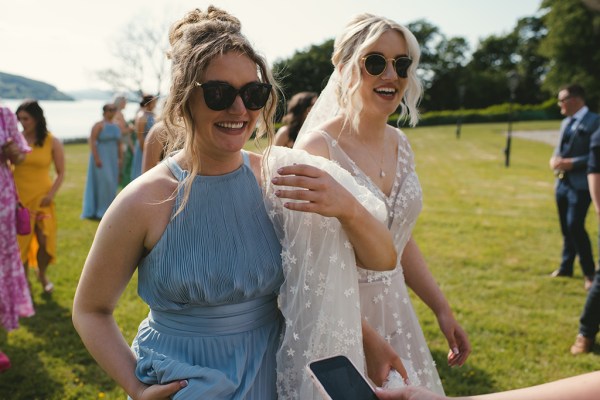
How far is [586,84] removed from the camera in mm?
50125

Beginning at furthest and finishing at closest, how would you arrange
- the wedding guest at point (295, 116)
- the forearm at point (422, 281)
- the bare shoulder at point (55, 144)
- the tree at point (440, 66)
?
the tree at point (440, 66), the bare shoulder at point (55, 144), the wedding guest at point (295, 116), the forearm at point (422, 281)

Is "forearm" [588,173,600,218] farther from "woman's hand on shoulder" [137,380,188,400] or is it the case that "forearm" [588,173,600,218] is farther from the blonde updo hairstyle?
"woman's hand on shoulder" [137,380,188,400]

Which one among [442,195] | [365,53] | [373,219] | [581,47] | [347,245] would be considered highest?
[581,47]

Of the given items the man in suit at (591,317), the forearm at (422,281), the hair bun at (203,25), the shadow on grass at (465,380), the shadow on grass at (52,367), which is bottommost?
the shadow on grass at (52,367)

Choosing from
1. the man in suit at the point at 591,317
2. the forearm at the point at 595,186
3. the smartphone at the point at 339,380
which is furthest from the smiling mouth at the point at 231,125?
the forearm at the point at 595,186

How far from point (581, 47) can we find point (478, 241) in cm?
5174

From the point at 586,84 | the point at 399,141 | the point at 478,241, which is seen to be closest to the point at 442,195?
the point at 478,241

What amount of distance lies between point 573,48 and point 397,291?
193 ft

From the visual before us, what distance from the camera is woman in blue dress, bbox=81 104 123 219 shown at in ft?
35.9

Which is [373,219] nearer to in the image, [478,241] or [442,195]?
[478,241]

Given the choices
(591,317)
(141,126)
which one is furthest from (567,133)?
(141,126)

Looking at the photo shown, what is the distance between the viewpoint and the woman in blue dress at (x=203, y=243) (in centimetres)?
171

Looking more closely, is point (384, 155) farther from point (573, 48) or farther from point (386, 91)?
point (573, 48)

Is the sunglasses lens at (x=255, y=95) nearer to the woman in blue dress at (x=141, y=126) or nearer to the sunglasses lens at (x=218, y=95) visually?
the sunglasses lens at (x=218, y=95)
